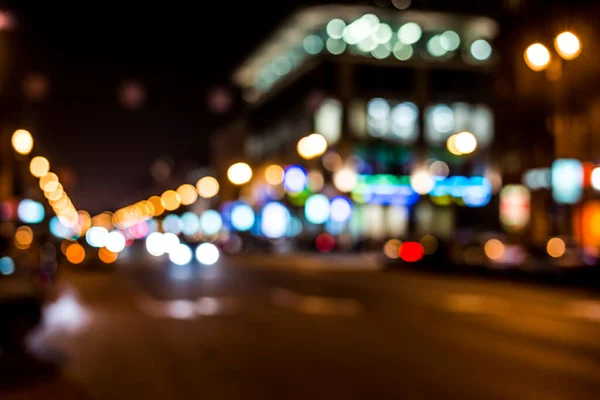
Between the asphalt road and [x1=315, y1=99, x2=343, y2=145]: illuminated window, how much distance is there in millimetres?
45073

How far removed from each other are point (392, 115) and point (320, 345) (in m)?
61.4

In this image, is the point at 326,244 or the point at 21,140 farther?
the point at 326,244

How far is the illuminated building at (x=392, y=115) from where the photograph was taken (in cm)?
7238

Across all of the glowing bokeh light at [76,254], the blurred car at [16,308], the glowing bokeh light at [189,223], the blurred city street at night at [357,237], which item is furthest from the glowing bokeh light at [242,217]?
the blurred car at [16,308]

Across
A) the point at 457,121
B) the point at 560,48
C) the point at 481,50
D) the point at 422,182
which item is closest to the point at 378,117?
the point at 457,121

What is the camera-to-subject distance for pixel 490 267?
3488 cm

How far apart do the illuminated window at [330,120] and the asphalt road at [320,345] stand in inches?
1775

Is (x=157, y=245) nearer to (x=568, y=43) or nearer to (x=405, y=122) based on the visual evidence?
(x=405, y=122)

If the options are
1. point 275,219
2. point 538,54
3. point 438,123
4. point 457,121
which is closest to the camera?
point 538,54

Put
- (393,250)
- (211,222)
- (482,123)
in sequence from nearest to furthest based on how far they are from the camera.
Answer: (393,250) → (482,123) → (211,222)

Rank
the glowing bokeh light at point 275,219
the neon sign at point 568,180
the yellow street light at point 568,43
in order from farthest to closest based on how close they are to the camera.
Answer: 1. the glowing bokeh light at point 275,219
2. the neon sign at point 568,180
3. the yellow street light at point 568,43

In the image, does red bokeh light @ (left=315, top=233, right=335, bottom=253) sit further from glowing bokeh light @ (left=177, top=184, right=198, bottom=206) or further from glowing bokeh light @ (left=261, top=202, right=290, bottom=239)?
glowing bokeh light @ (left=261, top=202, right=290, bottom=239)

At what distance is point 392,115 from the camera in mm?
74438

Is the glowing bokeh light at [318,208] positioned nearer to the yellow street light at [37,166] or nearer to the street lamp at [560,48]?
the yellow street light at [37,166]
